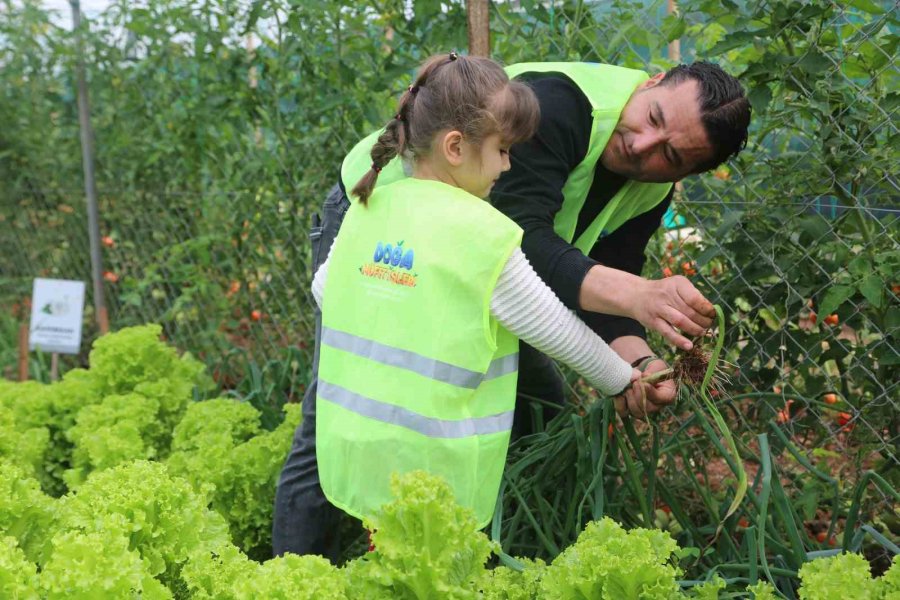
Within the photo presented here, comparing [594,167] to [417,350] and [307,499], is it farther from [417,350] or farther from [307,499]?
[307,499]

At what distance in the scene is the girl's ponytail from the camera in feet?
6.86

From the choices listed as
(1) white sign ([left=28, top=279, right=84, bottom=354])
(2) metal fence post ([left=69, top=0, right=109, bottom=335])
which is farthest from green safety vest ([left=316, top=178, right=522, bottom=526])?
(2) metal fence post ([left=69, top=0, right=109, bottom=335])

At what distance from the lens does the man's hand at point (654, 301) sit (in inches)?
74.1

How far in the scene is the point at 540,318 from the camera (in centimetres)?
199

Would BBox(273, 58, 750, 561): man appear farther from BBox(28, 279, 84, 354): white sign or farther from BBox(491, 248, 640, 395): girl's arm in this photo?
BBox(28, 279, 84, 354): white sign

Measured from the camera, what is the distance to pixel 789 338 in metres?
2.61

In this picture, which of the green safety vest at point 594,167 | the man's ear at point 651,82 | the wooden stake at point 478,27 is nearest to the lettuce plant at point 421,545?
the green safety vest at point 594,167

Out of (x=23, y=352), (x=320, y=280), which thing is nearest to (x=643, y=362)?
(x=320, y=280)

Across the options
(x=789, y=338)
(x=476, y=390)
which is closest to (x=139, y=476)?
(x=476, y=390)

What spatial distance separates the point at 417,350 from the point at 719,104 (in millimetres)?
855

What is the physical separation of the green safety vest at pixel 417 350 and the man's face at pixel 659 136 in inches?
18.0

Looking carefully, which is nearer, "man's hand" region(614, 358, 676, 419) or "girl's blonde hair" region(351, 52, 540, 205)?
"girl's blonde hair" region(351, 52, 540, 205)

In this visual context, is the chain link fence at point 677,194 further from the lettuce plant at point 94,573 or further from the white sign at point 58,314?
the lettuce plant at point 94,573

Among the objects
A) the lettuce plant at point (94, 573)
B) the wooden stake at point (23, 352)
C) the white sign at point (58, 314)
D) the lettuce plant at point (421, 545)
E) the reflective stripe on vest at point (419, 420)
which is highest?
the reflective stripe on vest at point (419, 420)
